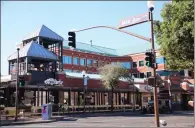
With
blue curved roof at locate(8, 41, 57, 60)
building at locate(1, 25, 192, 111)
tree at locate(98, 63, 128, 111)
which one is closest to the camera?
building at locate(1, 25, 192, 111)

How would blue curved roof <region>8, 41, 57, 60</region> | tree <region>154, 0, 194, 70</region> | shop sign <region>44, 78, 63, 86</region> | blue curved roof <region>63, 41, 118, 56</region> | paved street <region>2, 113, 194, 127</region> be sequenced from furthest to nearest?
blue curved roof <region>63, 41, 118, 56</region> < blue curved roof <region>8, 41, 57, 60</region> < shop sign <region>44, 78, 63, 86</region> < paved street <region>2, 113, 194, 127</region> < tree <region>154, 0, 194, 70</region>

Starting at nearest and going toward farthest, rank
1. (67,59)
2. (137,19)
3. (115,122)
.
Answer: (137,19)
(115,122)
(67,59)

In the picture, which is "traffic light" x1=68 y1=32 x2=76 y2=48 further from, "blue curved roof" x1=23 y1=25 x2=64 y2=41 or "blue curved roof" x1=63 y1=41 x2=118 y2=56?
"blue curved roof" x1=63 y1=41 x2=118 y2=56

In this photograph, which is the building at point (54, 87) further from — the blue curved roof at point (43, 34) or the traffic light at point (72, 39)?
the traffic light at point (72, 39)

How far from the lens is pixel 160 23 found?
2380cm

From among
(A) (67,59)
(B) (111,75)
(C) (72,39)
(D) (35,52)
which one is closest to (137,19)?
(C) (72,39)

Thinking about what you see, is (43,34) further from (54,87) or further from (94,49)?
(94,49)

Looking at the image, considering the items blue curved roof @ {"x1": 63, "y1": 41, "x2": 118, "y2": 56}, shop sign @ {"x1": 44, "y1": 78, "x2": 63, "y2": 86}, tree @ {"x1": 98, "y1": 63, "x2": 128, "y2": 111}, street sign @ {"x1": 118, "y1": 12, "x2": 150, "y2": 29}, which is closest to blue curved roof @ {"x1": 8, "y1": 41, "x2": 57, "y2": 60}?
shop sign @ {"x1": 44, "y1": 78, "x2": 63, "y2": 86}

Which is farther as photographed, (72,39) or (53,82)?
(53,82)

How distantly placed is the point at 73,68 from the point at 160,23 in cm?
4819

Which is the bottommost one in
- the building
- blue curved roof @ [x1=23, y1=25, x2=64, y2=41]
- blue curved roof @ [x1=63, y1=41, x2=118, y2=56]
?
the building

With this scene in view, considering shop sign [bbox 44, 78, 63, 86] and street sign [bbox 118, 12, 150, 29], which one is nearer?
street sign [bbox 118, 12, 150, 29]

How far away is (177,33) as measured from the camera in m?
20.6

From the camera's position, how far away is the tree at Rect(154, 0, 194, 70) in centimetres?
2006
